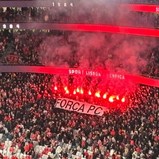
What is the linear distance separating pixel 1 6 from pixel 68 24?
411cm

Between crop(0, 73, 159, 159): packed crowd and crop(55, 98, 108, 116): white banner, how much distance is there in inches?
18.0

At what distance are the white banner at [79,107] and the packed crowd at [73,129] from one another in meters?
0.46

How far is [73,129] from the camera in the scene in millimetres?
25297

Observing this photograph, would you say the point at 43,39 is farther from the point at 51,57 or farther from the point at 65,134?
the point at 65,134

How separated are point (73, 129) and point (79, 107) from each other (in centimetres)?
258

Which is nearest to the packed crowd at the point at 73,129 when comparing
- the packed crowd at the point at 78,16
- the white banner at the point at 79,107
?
the white banner at the point at 79,107

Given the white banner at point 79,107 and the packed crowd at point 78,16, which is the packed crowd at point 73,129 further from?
the packed crowd at point 78,16

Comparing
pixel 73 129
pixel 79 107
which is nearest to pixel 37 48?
pixel 79 107

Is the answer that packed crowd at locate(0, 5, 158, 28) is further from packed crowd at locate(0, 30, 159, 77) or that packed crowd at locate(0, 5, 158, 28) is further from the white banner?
the white banner

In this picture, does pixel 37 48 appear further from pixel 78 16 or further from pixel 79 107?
pixel 79 107

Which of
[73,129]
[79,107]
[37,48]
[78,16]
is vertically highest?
[78,16]

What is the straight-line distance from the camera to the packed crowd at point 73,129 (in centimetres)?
2336

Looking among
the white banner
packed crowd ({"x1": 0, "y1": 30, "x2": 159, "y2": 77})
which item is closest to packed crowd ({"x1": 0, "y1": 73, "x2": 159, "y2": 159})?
the white banner

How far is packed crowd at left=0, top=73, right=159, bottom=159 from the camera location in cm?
2336
